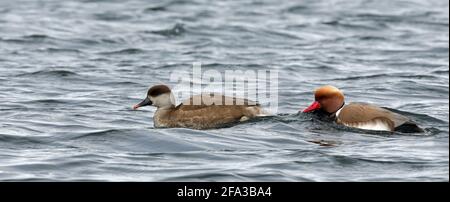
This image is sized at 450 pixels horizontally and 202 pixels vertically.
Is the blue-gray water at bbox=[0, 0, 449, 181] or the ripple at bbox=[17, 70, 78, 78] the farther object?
the ripple at bbox=[17, 70, 78, 78]

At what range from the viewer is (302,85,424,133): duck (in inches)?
479

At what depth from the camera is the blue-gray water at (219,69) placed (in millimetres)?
10578

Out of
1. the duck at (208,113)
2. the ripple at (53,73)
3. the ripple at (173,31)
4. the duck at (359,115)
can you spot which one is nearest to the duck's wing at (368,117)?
the duck at (359,115)

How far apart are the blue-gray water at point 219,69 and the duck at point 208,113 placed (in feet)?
0.75

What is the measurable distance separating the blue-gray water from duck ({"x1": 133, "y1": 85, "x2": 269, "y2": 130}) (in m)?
0.23

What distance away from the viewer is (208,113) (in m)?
12.8

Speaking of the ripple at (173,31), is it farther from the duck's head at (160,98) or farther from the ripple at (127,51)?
the duck's head at (160,98)

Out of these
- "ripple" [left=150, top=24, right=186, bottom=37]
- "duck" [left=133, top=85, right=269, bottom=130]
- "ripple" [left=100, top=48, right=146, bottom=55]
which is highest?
"duck" [left=133, top=85, right=269, bottom=130]

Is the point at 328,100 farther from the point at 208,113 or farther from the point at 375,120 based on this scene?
the point at 208,113

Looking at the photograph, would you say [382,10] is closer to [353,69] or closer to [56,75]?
[353,69]

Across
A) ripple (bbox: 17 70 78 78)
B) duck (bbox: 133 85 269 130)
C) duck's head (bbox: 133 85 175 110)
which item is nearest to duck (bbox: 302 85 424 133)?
duck (bbox: 133 85 269 130)

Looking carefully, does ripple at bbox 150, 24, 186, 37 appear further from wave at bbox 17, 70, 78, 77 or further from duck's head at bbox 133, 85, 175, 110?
duck's head at bbox 133, 85, 175, 110

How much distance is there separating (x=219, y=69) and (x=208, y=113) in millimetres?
6089

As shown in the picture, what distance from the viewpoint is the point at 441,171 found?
10.2 metres
